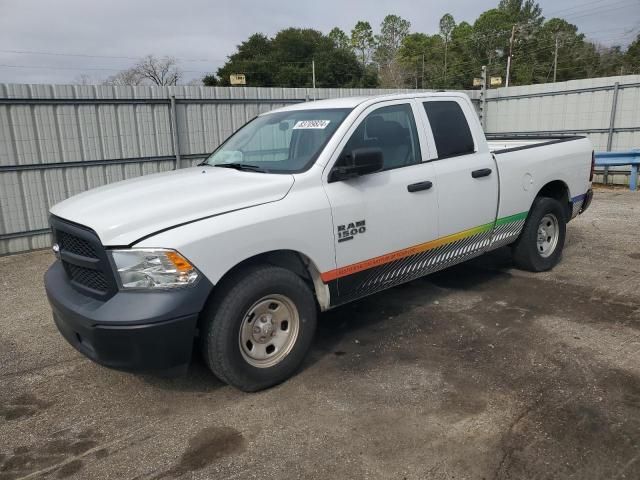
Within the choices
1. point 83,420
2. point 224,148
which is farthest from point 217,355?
point 224,148

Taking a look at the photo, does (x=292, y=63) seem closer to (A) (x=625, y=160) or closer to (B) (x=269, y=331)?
(A) (x=625, y=160)

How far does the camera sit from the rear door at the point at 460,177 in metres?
4.56

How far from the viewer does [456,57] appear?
245 feet

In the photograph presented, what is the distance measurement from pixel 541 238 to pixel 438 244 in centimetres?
210

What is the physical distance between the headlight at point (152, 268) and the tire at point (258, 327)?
331mm

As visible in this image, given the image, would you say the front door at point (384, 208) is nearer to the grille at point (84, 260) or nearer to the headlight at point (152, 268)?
the headlight at point (152, 268)

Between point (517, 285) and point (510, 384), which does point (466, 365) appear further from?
point (517, 285)

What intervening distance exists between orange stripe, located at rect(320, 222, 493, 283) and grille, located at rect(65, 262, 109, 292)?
1.48 m

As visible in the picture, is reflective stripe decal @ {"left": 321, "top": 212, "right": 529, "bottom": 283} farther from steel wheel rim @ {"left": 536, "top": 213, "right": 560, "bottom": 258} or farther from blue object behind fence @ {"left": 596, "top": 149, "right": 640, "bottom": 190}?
blue object behind fence @ {"left": 596, "top": 149, "right": 640, "bottom": 190}

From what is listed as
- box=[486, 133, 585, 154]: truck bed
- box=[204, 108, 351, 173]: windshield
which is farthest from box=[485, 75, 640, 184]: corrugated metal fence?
box=[204, 108, 351, 173]: windshield

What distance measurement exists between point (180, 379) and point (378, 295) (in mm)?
2423

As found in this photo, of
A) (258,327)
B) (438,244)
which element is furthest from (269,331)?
(438,244)

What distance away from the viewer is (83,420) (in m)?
3.38

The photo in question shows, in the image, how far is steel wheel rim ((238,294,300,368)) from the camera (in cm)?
344
